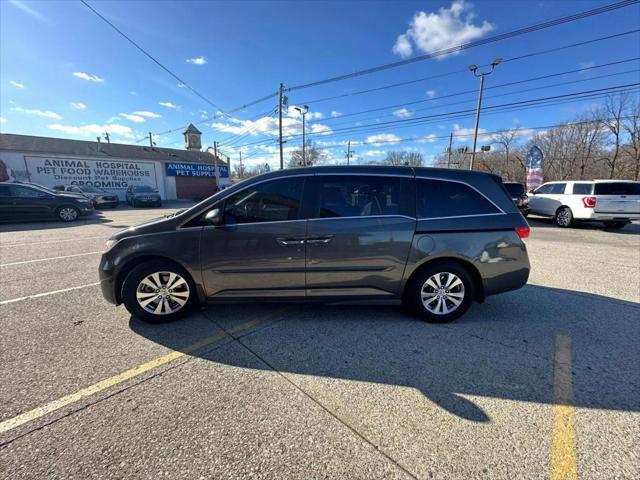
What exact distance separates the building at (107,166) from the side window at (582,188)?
1299 inches

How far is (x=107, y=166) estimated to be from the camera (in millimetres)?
26500

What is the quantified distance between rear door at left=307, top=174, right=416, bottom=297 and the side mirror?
0.99m

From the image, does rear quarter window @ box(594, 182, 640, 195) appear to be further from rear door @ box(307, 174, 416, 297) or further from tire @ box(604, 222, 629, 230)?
rear door @ box(307, 174, 416, 297)

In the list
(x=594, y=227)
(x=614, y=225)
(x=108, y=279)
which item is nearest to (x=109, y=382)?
(x=108, y=279)

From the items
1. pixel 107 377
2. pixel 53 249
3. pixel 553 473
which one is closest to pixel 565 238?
pixel 553 473

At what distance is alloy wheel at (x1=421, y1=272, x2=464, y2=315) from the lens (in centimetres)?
324

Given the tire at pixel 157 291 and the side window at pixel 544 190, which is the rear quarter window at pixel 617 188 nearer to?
the side window at pixel 544 190

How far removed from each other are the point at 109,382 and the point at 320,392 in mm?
1752

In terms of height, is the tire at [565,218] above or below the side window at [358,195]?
below

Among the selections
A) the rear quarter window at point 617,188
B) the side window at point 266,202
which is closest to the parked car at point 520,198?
the rear quarter window at point 617,188

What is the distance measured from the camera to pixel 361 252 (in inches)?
122

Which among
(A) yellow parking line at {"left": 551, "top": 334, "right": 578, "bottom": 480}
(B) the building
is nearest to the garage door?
(B) the building

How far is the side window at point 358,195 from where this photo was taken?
3127mm

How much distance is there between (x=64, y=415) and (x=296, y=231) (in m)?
2.33
